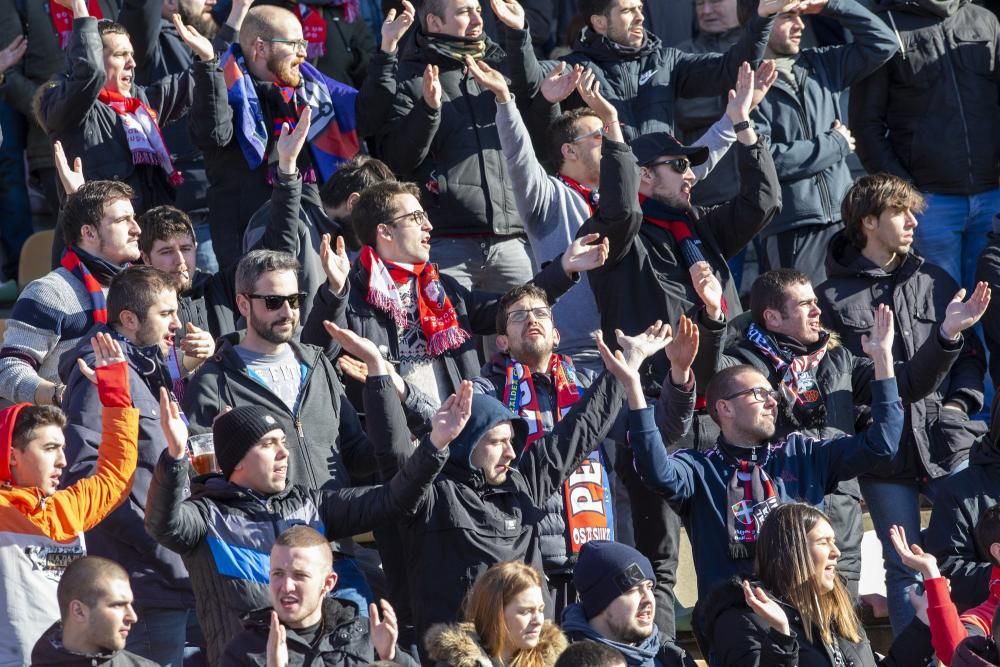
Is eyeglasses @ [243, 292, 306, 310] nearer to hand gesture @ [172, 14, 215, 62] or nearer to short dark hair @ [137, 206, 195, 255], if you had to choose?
short dark hair @ [137, 206, 195, 255]

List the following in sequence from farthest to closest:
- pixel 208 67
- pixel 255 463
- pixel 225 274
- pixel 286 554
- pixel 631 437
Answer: pixel 208 67 → pixel 225 274 → pixel 631 437 → pixel 255 463 → pixel 286 554

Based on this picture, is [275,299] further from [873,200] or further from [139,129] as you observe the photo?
[873,200]

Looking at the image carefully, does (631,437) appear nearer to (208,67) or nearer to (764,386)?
(764,386)

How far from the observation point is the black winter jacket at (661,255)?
803cm

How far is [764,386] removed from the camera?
708 centimetres

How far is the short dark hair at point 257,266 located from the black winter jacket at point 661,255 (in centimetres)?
147

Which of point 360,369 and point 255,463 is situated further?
point 360,369

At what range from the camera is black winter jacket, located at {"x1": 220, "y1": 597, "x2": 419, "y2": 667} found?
5906mm

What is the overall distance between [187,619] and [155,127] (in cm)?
297

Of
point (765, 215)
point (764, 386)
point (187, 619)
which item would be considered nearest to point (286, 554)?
point (187, 619)

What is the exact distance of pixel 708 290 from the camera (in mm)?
7613

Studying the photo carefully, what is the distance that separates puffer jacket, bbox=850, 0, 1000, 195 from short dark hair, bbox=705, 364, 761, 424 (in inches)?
119

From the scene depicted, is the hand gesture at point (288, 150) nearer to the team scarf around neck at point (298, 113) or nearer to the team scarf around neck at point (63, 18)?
the team scarf around neck at point (298, 113)

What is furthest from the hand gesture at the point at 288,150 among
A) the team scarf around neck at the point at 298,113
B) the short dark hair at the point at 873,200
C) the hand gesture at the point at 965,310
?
the hand gesture at the point at 965,310
